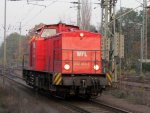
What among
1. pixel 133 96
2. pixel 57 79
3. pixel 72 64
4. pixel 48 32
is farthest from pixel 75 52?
pixel 133 96

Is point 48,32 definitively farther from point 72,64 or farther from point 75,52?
point 72,64

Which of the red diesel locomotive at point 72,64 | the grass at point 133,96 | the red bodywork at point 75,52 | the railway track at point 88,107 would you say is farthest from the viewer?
the red bodywork at point 75,52

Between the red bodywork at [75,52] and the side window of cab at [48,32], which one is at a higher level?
the side window of cab at [48,32]

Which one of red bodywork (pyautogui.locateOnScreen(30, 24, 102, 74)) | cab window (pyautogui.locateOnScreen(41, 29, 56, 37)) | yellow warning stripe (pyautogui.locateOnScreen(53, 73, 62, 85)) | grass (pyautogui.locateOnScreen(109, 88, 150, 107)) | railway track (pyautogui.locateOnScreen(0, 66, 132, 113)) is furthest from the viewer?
cab window (pyautogui.locateOnScreen(41, 29, 56, 37))

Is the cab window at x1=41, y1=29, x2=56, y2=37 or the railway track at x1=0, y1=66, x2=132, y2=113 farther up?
the cab window at x1=41, y1=29, x2=56, y2=37

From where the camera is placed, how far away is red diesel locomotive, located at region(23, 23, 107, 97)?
1764 centimetres

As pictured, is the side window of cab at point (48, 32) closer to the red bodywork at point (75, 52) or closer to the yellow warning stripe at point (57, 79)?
the red bodywork at point (75, 52)

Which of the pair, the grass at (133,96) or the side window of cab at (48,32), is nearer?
the grass at (133,96)

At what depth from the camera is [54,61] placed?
18.9m

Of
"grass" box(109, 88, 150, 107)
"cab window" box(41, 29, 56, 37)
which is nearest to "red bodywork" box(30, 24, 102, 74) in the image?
"cab window" box(41, 29, 56, 37)

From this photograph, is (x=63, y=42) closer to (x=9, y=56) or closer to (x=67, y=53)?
(x=67, y=53)

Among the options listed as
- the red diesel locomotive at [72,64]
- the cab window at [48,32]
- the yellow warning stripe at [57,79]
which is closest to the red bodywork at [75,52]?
the red diesel locomotive at [72,64]

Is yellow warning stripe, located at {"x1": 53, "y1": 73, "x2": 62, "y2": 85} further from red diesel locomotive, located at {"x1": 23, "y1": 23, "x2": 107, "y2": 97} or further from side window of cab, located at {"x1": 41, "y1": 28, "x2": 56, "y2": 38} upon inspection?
side window of cab, located at {"x1": 41, "y1": 28, "x2": 56, "y2": 38}

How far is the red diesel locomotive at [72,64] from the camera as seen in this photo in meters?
17.6
